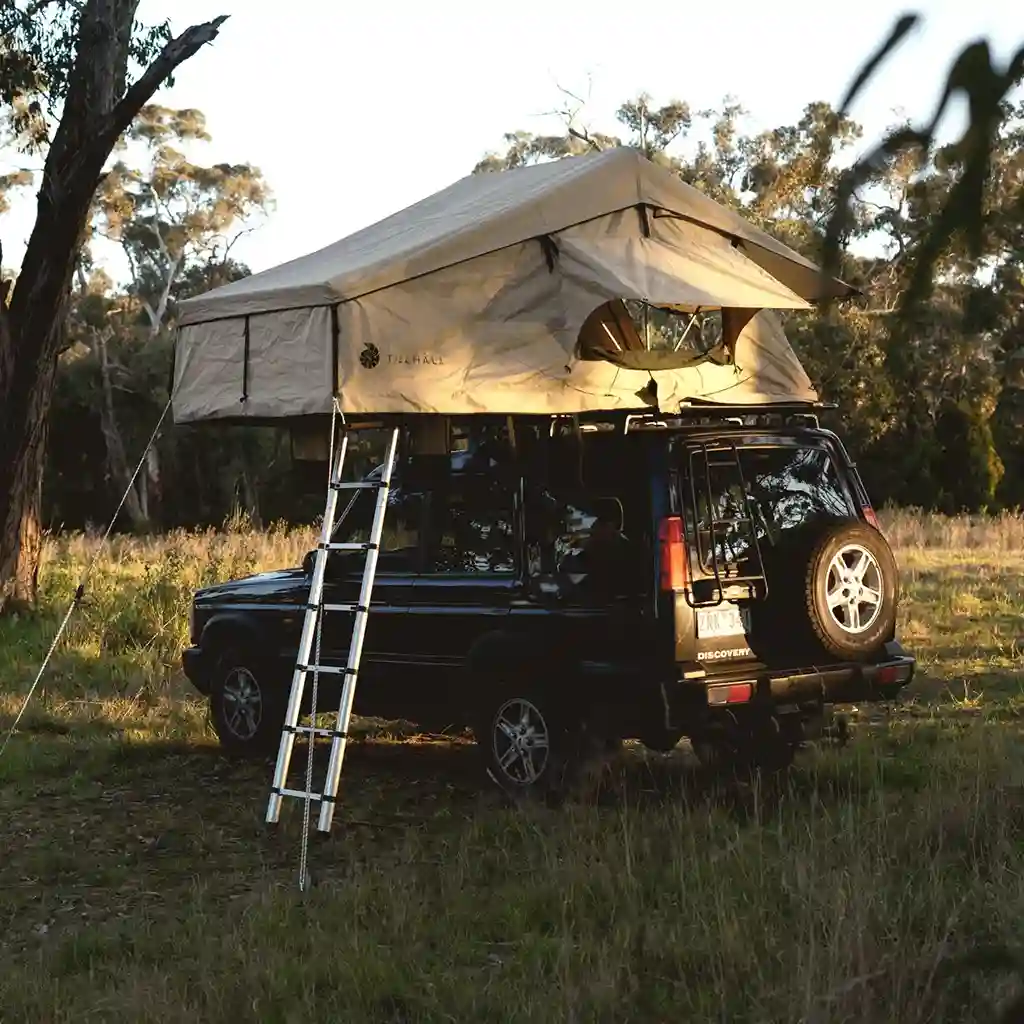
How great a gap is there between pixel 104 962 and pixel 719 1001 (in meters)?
2.35

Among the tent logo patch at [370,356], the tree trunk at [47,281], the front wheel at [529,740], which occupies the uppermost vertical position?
the tree trunk at [47,281]

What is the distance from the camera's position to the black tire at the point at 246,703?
31.5 feet

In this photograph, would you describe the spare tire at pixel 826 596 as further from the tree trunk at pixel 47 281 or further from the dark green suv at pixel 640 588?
the tree trunk at pixel 47 281

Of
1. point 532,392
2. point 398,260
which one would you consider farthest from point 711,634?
point 398,260

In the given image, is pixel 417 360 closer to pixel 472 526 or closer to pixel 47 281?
pixel 472 526

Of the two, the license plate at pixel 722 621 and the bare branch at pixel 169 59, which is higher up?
the bare branch at pixel 169 59

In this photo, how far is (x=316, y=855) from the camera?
7.18 metres

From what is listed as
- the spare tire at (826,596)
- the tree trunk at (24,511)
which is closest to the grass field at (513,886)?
the spare tire at (826,596)

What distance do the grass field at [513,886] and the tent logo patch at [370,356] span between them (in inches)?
94.1

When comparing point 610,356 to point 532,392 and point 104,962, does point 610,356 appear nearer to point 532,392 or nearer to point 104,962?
point 532,392

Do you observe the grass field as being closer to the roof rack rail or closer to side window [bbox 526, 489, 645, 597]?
side window [bbox 526, 489, 645, 597]

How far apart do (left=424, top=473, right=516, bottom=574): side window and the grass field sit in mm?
1311

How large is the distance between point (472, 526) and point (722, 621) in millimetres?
1593

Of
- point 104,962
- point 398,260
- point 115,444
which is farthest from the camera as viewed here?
point 115,444
